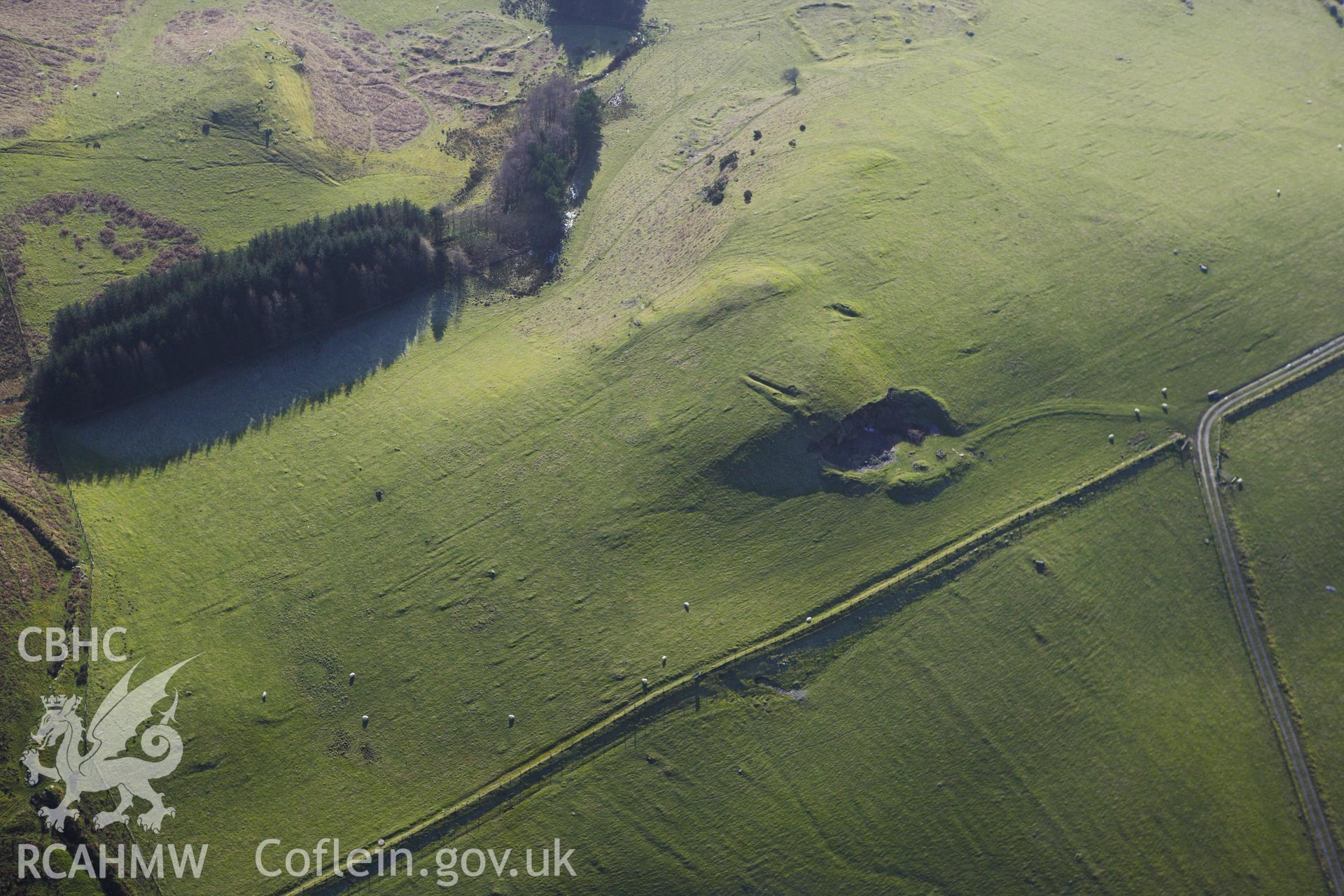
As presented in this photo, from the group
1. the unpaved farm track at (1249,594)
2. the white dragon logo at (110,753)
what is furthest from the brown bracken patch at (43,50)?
the unpaved farm track at (1249,594)

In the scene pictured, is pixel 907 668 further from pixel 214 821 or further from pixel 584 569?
pixel 214 821

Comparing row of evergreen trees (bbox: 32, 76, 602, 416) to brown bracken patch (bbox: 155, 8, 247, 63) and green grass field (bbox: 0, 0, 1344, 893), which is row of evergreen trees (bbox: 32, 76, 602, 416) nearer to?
green grass field (bbox: 0, 0, 1344, 893)

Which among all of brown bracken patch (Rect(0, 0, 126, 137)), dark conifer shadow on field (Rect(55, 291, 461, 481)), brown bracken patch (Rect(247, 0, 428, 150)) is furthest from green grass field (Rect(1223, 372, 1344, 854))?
brown bracken patch (Rect(0, 0, 126, 137))

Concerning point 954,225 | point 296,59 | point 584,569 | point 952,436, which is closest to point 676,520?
point 584,569

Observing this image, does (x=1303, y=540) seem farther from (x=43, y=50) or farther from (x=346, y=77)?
(x=43, y=50)

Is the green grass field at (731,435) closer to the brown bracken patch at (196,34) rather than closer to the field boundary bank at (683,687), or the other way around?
the field boundary bank at (683,687)

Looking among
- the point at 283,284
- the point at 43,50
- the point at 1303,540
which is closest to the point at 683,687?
the point at 1303,540
